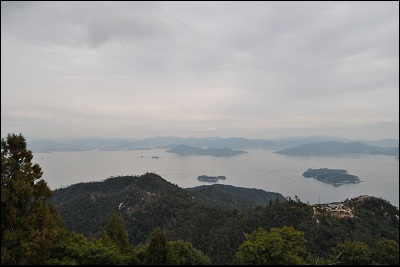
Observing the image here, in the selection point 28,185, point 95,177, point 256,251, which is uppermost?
point 28,185

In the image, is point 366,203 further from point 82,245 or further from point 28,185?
point 28,185

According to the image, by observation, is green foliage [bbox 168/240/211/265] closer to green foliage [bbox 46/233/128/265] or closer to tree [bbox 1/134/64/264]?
green foliage [bbox 46/233/128/265]

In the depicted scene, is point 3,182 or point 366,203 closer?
point 3,182

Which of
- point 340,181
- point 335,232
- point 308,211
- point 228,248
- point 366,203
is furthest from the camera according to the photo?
point 340,181

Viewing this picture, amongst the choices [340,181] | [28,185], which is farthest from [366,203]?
[340,181]

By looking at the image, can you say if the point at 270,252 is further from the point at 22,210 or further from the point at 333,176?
the point at 333,176

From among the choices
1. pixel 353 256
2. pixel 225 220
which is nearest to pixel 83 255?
pixel 353 256
